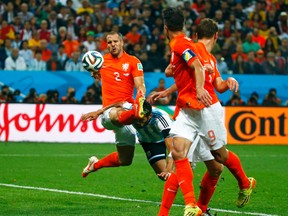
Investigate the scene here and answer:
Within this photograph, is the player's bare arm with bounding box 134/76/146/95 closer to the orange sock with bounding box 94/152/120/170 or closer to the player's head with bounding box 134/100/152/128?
the player's head with bounding box 134/100/152/128

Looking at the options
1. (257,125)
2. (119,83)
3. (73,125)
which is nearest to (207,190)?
(119,83)

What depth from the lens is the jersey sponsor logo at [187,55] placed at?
900 cm

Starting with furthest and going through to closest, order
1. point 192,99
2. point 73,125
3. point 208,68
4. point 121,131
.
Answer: point 73,125, point 121,131, point 208,68, point 192,99

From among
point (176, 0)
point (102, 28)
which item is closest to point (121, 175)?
point (102, 28)

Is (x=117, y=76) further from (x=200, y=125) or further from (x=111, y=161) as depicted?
(x=200, y=125)

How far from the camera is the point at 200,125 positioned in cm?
919

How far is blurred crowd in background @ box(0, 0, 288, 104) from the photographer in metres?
23.8

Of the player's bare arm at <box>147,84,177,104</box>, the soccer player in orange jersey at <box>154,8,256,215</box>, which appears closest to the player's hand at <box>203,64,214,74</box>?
the soccer player in orange jersey at <box>154,8,256,215</box>

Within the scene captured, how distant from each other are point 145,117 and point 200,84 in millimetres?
2322

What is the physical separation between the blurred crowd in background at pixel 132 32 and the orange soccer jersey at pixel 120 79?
1085 cm

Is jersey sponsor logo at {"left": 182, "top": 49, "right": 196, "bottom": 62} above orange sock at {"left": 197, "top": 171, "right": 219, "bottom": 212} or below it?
above

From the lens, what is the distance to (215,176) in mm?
9656

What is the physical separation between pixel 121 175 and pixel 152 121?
3774 millimetres

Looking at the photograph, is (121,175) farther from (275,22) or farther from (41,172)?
(275,22)
